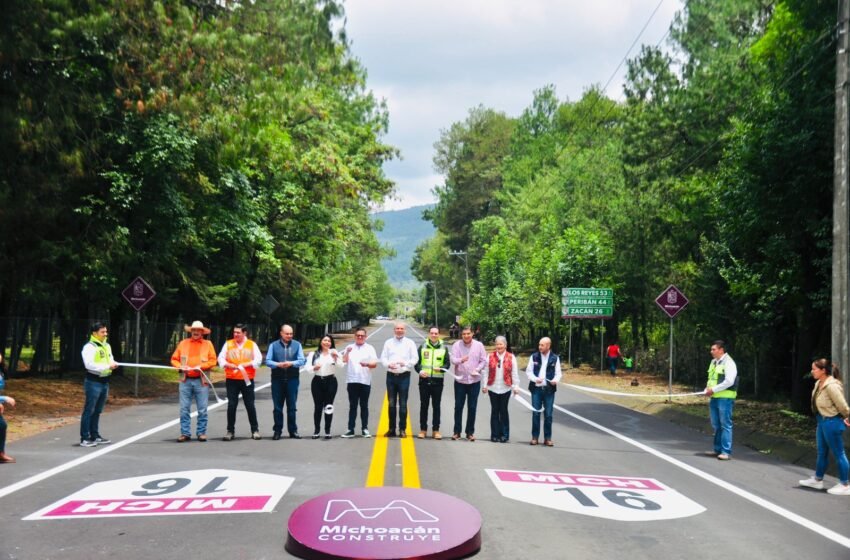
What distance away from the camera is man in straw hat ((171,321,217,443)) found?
1229 cm

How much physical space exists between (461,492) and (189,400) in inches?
235

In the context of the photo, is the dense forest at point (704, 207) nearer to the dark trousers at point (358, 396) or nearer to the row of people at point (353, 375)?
the row of people at point (353, 375)

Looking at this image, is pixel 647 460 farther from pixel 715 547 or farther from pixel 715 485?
pixel 715 547

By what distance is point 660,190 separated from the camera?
31.0 meters

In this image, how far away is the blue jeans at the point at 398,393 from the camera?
13070 millimetres

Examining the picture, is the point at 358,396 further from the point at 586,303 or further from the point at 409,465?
the point at 586,303

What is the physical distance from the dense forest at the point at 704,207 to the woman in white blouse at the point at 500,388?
636 centimetres

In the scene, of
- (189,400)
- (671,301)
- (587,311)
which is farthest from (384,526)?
(587,311)

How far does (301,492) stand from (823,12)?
13671mm

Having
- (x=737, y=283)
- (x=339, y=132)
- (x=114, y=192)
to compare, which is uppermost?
(x=339, y=132)

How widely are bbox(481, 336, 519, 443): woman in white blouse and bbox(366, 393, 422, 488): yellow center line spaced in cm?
151

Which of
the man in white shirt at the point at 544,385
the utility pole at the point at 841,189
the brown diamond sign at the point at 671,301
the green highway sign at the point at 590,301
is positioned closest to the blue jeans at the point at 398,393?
the man in white shirt at the point at 544,385

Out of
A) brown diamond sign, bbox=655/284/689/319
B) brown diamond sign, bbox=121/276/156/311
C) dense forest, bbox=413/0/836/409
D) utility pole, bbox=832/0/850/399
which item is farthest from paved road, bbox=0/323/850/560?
brown diamond sign, bbox=655/284/689/319

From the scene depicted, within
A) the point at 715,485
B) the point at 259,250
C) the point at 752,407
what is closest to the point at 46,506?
the point at 715,485
